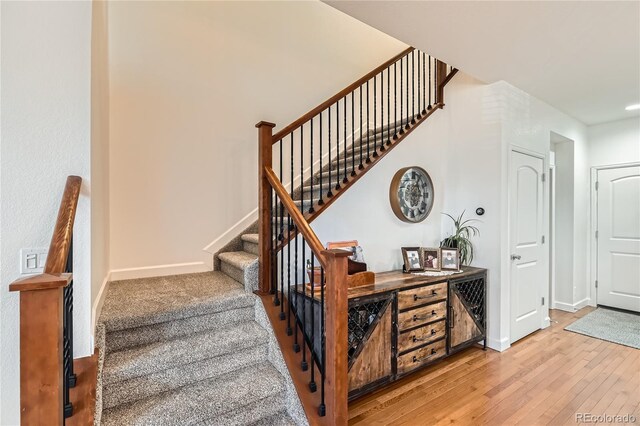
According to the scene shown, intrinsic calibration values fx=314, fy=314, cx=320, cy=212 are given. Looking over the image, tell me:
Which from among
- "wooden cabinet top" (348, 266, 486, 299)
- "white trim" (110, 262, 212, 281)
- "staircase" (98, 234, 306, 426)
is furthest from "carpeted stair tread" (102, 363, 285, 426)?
"white trim" (110, 262, 212, 281)

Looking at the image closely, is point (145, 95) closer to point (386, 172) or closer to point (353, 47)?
point (386, 172)

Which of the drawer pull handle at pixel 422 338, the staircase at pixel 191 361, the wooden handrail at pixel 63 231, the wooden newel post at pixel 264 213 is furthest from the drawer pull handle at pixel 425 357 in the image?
the wooden handrail at pixel 63 231

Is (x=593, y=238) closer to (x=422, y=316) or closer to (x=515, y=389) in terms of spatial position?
(x=515, y=389)

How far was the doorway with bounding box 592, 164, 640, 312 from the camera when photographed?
166 inches

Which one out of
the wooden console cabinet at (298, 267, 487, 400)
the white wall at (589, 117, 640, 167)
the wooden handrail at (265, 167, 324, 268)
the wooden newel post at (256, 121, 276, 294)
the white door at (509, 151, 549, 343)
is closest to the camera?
the wooden handrail at (265, 167, 324, 268)

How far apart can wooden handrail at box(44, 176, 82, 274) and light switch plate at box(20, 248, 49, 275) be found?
238 mm

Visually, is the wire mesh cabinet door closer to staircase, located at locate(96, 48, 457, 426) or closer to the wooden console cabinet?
the wooden console cabinet

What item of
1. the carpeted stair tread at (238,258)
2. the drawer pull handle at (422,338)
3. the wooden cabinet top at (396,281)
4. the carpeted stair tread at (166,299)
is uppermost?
the carpeted stair tread at (238,258)

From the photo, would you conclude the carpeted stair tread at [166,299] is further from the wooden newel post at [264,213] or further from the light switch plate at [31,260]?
the light switch plate at [31,260]

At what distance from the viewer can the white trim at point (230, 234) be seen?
10.5 ft

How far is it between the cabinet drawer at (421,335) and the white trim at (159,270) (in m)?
1.96

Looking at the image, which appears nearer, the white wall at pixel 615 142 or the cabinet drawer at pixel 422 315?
the cabinet drawer at pixel 422 315

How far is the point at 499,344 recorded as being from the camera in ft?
10.3

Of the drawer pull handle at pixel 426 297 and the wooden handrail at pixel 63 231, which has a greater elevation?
the wooden handrail at pixel 63 231
